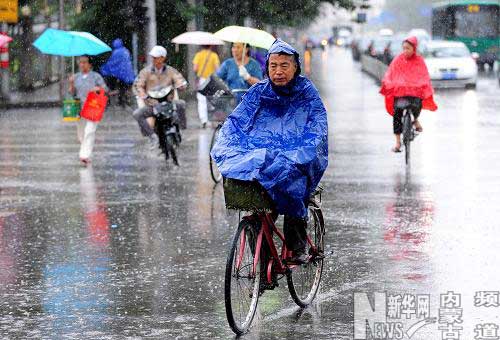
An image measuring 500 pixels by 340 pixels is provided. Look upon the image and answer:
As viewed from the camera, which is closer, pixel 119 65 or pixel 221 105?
pixel 221 105

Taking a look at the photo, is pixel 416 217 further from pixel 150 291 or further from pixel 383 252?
pixel 150 291

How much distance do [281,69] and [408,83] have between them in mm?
9728

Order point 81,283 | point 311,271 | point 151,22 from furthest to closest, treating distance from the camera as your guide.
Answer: point 151,22 < point 81,283 < point 311,271

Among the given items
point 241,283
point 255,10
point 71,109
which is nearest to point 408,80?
point 71,109

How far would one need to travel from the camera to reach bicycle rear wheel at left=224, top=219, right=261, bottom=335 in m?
6.90

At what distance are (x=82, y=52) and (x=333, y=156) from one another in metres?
3.90

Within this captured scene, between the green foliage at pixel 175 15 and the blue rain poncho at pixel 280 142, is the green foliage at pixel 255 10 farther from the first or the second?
the blue rain poncho at pixel 280 142

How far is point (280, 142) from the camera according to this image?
7.31 metres

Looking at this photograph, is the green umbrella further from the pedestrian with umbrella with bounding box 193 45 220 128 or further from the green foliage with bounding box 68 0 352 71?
the green foliage with bounding box 68 0 352 71

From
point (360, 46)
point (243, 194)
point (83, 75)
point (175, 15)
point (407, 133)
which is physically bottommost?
point (360, 46)

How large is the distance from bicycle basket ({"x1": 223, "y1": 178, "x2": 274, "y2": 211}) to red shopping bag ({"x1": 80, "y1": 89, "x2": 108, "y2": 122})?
10700 mm

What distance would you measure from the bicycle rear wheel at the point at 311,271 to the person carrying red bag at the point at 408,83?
351 inches

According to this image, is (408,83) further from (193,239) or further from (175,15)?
(175,15)

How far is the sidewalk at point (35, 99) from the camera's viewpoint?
33.2 m
